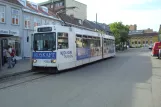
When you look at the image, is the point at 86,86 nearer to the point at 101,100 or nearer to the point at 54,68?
the point at 101,100

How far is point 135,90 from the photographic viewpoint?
28.8 ft

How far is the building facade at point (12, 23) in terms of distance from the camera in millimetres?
23906

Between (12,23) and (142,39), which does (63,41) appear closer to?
(12,23)

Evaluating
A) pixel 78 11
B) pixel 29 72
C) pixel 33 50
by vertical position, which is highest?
pixel 78 11

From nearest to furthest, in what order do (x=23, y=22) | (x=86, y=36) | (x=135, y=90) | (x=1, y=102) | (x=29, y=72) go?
(x=1, y=102) < (x=135, y=90) < (x=29, y=72) < (x=86, y=36) < (x=23, y=22)

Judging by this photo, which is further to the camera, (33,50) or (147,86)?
(33,50)

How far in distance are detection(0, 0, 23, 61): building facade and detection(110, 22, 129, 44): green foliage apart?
1544 inches

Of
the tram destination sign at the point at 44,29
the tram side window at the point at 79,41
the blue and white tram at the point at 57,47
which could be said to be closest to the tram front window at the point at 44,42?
the blue and white tram at the point at 57,47

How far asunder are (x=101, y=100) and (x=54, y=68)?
7.81 meters

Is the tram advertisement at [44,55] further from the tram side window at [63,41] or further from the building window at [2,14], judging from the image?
the building window at [2,14]

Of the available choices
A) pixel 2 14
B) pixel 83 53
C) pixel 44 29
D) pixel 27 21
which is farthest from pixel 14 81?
pixel 27 21

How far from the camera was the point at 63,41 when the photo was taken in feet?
48.3

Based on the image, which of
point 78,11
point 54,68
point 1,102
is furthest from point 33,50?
point 78,11

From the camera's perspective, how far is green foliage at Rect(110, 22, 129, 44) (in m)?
63.1
